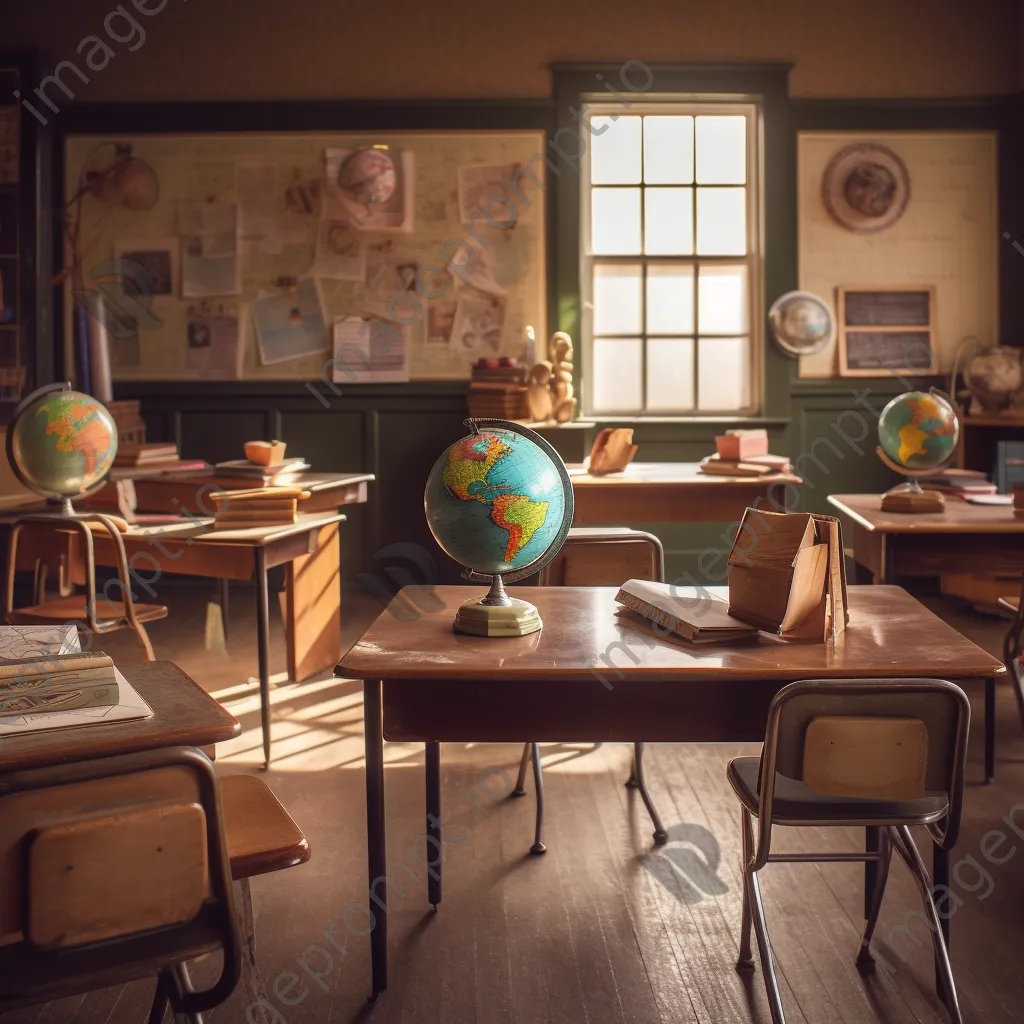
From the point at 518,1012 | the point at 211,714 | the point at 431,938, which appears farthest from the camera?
the point at 431,938

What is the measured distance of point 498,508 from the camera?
2207 millimetres

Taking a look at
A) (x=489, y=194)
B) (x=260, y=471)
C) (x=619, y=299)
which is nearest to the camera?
(x=260, y=471)

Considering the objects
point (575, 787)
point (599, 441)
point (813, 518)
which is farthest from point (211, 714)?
point (599, 441)

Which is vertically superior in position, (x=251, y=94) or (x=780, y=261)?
(x=251, y=94)

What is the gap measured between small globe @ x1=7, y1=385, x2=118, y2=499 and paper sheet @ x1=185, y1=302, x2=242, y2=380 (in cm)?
253

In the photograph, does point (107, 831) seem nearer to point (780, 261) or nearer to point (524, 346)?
point (524, 346)

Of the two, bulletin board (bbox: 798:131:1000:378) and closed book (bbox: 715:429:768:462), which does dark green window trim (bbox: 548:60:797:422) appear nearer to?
bulletin board (bbox: 798:131:1000:378)

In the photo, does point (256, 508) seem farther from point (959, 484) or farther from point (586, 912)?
point (959, 484)

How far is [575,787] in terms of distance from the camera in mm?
3506

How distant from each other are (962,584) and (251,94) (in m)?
4.70

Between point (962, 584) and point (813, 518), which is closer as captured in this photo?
point (813, 518)

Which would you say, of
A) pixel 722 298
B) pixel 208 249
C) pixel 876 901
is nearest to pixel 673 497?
pixel 722 298

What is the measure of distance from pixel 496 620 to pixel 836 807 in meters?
0.73

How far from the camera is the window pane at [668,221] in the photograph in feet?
21.4
